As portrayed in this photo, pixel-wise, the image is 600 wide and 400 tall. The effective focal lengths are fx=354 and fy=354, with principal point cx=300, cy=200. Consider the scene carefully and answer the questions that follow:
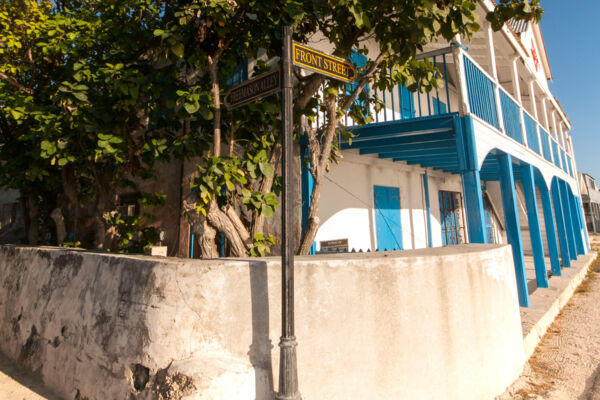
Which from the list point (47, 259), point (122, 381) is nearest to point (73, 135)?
point (47, 259)

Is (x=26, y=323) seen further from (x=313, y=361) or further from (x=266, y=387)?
(x=313, y=361)

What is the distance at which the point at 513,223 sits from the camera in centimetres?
593

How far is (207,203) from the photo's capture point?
338 cm

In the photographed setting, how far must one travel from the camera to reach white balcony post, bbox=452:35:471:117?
4.84 m

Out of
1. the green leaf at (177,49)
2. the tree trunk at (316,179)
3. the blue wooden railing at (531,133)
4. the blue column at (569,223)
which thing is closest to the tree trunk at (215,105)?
the green leaf at (177,49)

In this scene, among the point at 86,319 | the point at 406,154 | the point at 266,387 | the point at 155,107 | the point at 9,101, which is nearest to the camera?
the point at 266,387

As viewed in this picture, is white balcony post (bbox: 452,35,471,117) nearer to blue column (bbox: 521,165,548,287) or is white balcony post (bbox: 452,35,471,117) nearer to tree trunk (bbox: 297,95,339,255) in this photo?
tree trunk (bbox: 297,95,339,255)

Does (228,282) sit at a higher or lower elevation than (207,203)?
lower

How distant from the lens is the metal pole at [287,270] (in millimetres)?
2287

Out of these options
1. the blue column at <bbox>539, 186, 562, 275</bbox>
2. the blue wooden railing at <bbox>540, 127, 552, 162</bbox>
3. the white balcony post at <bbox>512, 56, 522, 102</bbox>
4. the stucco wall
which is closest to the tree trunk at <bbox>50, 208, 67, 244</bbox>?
the stucco wall

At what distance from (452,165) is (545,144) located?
10.8ft

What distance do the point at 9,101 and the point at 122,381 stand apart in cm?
431

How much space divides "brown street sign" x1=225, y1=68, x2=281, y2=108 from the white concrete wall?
3535mm

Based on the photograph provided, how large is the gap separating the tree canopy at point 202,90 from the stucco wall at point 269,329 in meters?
0.92
